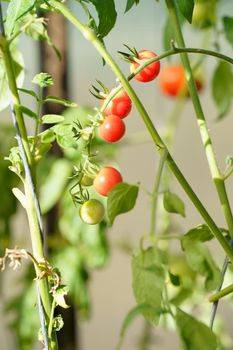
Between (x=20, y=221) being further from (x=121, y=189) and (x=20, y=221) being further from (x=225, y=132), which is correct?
(x=121, y=189)

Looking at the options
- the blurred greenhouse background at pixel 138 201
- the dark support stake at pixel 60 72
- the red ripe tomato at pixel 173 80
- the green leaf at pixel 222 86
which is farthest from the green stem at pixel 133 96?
the blurred greenhouse background at pixel 138 201

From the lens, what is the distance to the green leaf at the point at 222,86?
1052 mm

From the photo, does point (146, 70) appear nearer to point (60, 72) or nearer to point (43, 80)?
point (43, 80)

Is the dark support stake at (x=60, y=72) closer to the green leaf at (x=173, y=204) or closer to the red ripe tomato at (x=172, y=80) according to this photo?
the red ripe tomato at (x=172, y=80)

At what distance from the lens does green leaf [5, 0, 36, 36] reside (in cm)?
60

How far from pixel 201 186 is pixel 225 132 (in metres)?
0.53

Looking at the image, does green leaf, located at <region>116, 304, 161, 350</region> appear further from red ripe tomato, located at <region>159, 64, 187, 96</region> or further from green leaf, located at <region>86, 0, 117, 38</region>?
red ripe tomato, located at <region>159, 64, 187, 96</region>

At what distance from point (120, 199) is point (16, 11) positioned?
0.18 meters

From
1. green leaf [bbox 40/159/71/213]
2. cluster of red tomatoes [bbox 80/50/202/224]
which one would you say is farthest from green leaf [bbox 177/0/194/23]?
green leaf [bbox 40/159/71/213]

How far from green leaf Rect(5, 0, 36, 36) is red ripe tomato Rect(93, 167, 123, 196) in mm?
136

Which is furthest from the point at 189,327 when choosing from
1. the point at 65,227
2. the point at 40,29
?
the point at 65,227

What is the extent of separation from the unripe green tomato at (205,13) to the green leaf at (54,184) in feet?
1.03

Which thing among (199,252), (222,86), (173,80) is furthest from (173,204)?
(173,80)

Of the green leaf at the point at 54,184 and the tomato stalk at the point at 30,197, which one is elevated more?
the green leaf at the point at 54,184
